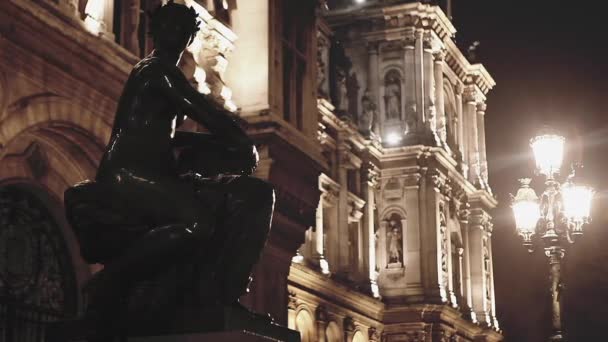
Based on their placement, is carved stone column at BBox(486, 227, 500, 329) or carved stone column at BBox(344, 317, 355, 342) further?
carved stone column at BBox(486, 227, 500, 329)

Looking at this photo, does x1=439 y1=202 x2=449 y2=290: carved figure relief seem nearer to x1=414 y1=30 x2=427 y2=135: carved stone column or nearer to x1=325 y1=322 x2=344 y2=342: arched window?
x1=414 y1=30 x2=427 y2=135: carved stone column

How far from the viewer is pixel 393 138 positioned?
142ft

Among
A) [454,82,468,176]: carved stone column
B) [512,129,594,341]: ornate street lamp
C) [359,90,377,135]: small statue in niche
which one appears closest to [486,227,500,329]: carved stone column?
[454,82,468,176]: carved stone column

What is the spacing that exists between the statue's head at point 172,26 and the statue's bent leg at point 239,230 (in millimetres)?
906

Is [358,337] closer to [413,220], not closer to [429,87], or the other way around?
[413,220]

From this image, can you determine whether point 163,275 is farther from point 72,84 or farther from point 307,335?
point 307,335

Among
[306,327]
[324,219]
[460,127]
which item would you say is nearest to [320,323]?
[306,327]

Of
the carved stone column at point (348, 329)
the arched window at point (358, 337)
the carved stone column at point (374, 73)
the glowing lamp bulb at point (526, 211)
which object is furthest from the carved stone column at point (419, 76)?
the glowing lamp bulb at point (526, 211)

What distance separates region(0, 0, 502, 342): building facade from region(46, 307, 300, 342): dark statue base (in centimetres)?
698

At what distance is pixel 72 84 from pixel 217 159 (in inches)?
401

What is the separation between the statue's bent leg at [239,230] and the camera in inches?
243

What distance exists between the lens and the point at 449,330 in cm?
4188

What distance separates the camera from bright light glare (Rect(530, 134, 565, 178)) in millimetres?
19141

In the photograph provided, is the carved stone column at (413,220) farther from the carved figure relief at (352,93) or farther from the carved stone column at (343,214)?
the carved stone column at (343,214)
